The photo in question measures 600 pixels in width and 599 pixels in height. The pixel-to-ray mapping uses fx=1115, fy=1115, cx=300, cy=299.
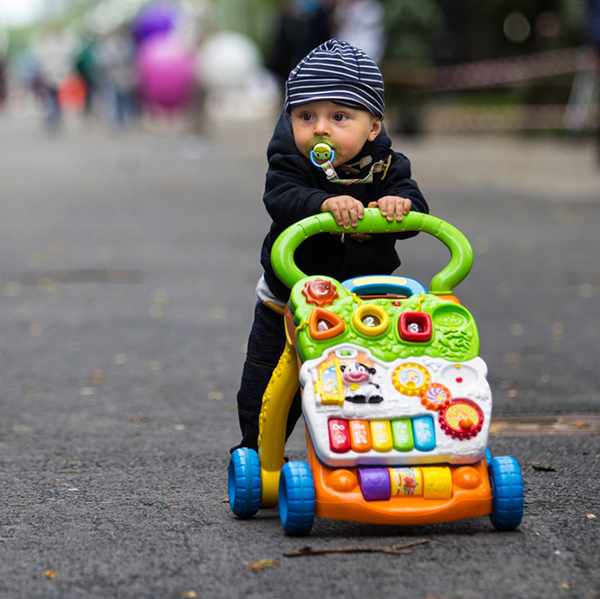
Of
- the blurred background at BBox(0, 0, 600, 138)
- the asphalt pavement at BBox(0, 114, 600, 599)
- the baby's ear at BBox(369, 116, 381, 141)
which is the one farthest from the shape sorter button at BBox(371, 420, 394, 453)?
the blurred background at BBox(0, 0, 600, 138)

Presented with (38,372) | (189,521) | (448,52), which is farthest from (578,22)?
(189,521)

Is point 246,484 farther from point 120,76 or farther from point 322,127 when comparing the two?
point 120,76

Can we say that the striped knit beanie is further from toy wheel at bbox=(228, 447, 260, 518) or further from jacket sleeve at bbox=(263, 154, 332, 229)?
toy wheel at bbox=(228, 447, 260, 518)

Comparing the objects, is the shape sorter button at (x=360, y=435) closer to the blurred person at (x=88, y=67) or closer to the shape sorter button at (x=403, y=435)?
the shape sorter button at (x=403, y=435)

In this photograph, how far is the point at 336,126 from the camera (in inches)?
129

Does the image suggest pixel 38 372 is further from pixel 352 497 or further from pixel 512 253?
pixel 512 253

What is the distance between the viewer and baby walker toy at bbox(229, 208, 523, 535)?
299cm

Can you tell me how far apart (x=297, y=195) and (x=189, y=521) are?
1024mm

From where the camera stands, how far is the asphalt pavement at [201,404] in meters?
2.88

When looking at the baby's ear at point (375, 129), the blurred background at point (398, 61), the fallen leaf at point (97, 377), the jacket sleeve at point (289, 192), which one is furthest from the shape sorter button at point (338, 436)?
the blurred background at point (398, 61)

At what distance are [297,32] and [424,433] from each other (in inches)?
530

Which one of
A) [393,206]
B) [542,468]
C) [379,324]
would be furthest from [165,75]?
[379,324]

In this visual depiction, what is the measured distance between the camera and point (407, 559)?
116 inches

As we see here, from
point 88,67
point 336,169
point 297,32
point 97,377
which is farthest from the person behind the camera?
point 88,67
